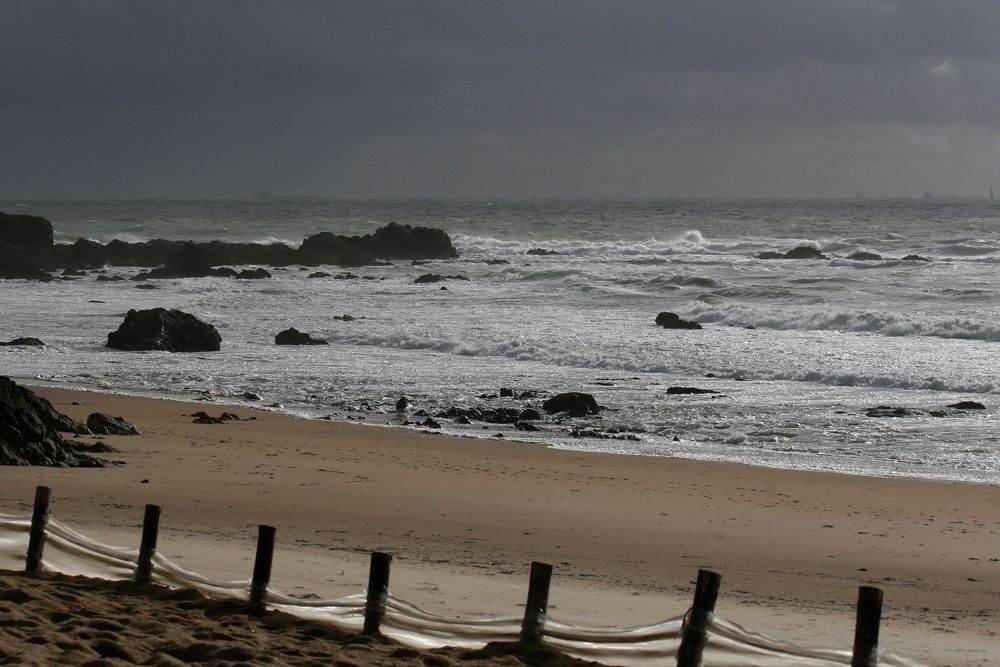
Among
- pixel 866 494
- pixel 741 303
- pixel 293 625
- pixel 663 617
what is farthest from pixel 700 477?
pixel 741 303

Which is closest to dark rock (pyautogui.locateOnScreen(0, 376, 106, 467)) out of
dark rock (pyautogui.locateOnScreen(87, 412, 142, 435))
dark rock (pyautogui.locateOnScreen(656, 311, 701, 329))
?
dark rock (pyautogui.locateOnScreen(87, 412, 142, 435))

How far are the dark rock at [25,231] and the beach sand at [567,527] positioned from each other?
35.6m

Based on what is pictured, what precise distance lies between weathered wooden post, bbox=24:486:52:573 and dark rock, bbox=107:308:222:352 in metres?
14.4

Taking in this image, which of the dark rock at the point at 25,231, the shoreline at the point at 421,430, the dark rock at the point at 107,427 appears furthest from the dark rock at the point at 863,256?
the dark rock at the point at 107,427

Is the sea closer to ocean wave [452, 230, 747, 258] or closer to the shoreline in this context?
the shoreline

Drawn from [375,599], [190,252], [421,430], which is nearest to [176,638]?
[375,599]

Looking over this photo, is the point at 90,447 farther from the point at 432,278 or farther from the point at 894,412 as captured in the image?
the point at 432,278

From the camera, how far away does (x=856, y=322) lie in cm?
2620

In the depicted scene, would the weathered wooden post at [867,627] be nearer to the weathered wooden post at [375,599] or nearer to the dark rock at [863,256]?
the weathered wooden post at [375,599]

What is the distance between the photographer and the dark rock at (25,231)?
148 ft

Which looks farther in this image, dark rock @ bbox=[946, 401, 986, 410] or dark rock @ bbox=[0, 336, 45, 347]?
dark rock @ bbox=[0, 336, 45, 347]

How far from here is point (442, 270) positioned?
4691cm

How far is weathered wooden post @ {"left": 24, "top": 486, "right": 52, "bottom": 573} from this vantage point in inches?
289

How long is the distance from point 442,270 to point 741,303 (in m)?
17.3
